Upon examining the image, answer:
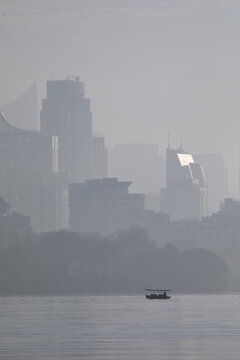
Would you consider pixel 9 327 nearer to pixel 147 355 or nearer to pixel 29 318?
pixel 29 318

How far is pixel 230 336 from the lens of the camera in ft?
539

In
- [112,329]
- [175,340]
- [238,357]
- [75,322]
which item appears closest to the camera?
[238,357]

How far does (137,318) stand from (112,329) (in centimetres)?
2052

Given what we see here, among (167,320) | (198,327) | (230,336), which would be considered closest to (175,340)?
(230,336)

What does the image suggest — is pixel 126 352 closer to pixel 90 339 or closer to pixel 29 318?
pixel 90 339

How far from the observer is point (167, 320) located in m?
191

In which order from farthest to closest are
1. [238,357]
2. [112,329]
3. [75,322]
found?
[75,322] → [112,329] → [238,357]

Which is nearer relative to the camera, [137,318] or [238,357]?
[238,357]

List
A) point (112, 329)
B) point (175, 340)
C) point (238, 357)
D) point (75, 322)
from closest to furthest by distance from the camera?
point (238, 357) → point (175, 340) → point (112, 329) → point (75, 322)

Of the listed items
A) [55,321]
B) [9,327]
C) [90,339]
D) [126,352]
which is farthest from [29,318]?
[126,352]

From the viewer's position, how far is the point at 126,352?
5856 inches

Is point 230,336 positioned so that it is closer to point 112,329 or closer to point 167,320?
point 112,329

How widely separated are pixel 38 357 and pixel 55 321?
44.8 m

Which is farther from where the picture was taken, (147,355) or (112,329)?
(112,329)
